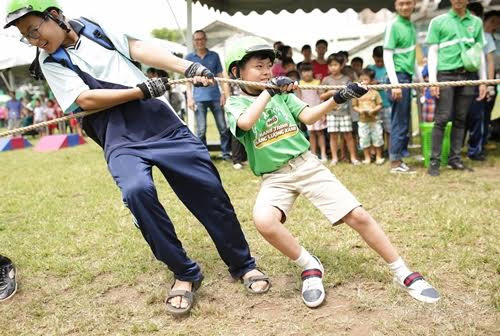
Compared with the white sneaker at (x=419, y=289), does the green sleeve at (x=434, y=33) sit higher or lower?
higher

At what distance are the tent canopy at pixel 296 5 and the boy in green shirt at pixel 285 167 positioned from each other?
20.0ft

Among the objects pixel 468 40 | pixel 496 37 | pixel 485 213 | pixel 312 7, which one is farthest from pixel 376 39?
pixel 485 213

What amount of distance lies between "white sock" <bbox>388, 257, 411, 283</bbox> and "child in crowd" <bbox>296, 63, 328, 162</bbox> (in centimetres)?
459

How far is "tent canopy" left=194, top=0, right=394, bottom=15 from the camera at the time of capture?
29.0 ft

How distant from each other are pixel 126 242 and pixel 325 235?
5.32 feet

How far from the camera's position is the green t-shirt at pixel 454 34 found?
5484 millimetres

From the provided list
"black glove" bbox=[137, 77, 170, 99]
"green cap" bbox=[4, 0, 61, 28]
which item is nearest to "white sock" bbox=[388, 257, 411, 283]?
"black glove" bbox=[137, 77, 170, 99]

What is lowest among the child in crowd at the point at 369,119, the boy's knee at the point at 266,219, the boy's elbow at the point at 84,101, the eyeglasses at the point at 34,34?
the child in crowd at the point at 369,119

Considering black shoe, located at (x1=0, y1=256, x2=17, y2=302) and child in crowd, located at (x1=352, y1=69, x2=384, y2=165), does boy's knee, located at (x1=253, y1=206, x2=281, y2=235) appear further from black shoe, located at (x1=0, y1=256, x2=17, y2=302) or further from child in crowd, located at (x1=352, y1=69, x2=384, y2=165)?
child in crowd, located at (x1=352, y1=69, x2=384, y2=165)

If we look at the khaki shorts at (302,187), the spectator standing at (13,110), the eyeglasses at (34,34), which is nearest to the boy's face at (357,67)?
the khaki shorts at (302,187)

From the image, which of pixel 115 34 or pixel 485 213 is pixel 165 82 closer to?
pixel 115 34

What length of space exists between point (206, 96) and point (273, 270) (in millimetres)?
4677

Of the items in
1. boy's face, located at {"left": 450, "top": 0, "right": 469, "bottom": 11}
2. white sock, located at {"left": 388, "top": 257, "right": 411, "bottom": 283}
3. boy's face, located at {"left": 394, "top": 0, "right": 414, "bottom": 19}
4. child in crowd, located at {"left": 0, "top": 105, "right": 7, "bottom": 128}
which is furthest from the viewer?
child in crowd, located at {"left": 0, "top": 105, "right": 7, "bottom": 128}

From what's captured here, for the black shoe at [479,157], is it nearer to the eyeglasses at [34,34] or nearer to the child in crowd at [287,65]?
the child in crowd at [287,65]
